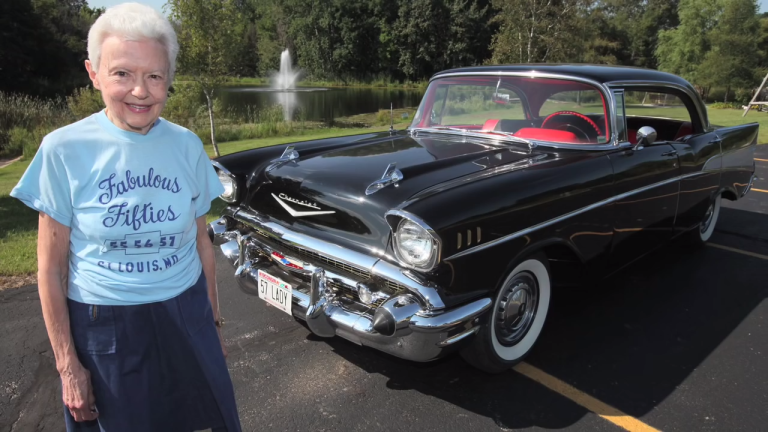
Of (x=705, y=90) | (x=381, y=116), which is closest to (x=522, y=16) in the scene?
(x=381, y=116)

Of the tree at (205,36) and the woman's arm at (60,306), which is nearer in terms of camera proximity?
the woman's arm at (60,306)

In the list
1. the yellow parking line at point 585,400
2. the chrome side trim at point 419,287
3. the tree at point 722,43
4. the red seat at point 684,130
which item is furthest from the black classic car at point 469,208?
the tree at point 722,43

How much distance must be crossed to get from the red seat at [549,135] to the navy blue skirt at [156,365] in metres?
2.63

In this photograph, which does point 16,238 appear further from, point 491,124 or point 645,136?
point 645,136

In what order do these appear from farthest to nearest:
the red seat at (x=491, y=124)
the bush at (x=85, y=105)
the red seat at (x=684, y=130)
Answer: the bush at (x=85, y=105) < the red seat at (x=684, y=130) < the red seat at (x=491, y=124)

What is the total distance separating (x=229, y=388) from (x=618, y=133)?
305 centimetres

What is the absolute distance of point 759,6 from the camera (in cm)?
3350

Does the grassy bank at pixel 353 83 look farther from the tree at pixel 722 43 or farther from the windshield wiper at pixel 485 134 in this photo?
the windshield wiper at pixel 485 134

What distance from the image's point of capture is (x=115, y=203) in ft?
4.78

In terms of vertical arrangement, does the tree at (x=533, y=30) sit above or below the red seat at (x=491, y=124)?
above

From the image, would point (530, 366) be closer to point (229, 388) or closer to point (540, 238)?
point (540, 238)

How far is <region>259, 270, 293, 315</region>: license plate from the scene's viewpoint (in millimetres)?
2824

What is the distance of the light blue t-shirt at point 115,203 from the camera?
141 centimetres

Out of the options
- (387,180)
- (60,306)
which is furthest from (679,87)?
(60,306)
